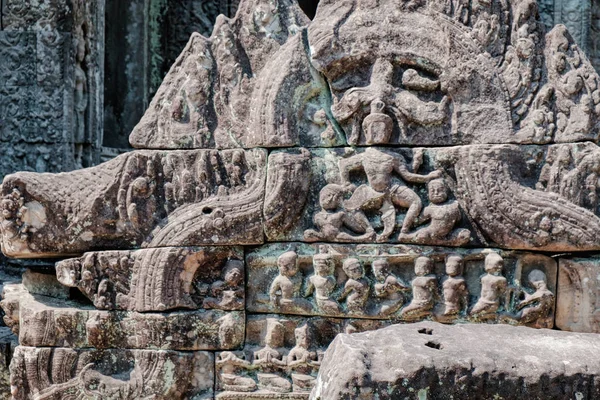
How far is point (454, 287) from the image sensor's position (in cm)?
462

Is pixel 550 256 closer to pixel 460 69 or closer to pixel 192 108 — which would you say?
pixel 460 69

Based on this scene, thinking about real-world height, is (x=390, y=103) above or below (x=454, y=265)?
above

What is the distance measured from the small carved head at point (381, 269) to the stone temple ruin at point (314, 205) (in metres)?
0.01

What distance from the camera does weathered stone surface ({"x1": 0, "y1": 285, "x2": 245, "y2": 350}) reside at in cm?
479

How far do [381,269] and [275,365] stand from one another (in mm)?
727

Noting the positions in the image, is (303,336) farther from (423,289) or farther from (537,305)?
(537,305)

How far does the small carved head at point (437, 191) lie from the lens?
464cm

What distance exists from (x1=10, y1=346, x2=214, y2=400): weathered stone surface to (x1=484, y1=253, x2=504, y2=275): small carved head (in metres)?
1.46

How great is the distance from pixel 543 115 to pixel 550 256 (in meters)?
0.69

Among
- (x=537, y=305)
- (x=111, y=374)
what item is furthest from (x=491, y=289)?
(x=111, y=374)

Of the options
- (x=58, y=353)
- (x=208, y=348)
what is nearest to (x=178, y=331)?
(x=208, y=348)

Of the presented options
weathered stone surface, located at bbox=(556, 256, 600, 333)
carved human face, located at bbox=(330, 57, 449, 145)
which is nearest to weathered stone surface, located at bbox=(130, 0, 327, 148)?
carved human face, located at bbox=(330, 57, 449, 145)

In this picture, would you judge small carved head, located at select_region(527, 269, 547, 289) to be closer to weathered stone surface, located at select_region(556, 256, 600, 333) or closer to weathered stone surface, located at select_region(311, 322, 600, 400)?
weathered stone surface, located at select_region(556, 256, 600, 333)

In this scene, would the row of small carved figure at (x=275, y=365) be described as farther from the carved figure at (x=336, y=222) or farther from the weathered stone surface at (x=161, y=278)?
the carved figure at (x=336, y=222)
